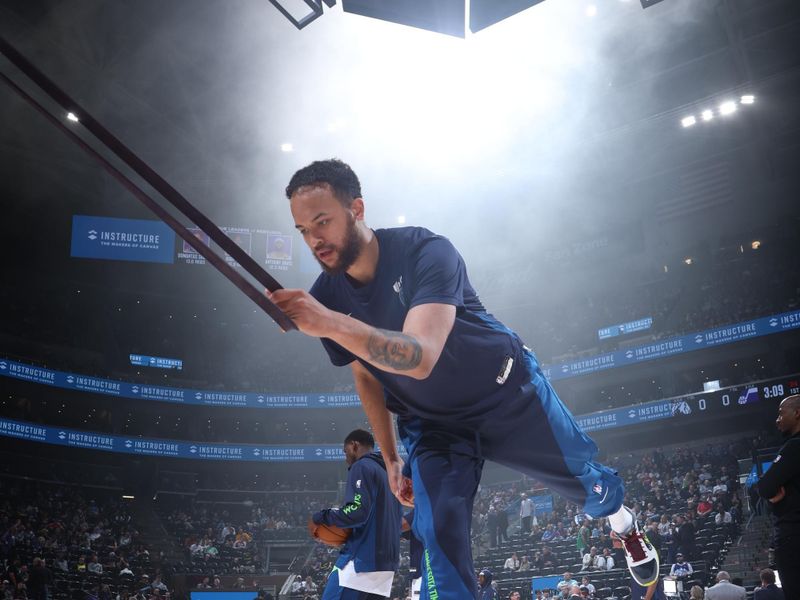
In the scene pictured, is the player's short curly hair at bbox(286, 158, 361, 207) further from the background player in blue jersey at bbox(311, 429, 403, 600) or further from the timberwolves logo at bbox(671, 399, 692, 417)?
Answer: the timberwolves logo at bbox(671, 399, 692, 417)

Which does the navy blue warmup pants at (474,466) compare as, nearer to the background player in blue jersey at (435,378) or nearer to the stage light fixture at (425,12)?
the background player in blue jersey at (435,378)

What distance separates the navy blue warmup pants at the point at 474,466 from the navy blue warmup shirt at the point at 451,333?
0.33ft

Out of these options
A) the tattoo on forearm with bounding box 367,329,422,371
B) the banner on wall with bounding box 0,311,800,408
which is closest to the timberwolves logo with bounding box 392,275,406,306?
the tattoo on forearm with bounding box 367,329,422,371

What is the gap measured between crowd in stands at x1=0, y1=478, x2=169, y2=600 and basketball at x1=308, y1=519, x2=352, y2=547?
44.2ft

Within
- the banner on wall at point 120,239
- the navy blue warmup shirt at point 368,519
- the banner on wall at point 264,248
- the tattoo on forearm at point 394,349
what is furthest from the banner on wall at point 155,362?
the tattoo on forearm at point 394,349

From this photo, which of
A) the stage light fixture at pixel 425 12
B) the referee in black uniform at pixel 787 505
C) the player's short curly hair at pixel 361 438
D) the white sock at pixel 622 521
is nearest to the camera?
the white sock at pixel 622 521

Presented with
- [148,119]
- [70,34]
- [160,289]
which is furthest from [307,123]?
[160,289]

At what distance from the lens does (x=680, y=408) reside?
25453 mm

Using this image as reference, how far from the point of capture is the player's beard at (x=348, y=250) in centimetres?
256

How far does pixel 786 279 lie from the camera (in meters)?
26.4

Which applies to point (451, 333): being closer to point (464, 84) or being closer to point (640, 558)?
point (640, 558)

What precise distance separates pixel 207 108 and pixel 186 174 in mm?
5584

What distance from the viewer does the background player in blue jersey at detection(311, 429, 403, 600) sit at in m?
4.50

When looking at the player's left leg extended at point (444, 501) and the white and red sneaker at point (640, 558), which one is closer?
the player's left leg extended at point (444, 501)
